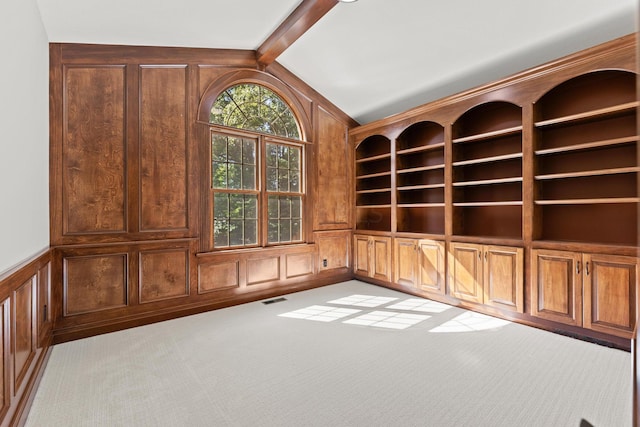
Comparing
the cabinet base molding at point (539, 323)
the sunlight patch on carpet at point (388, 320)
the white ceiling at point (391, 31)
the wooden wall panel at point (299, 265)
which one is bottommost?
the sunlight patch on carpet at point (388, 320)

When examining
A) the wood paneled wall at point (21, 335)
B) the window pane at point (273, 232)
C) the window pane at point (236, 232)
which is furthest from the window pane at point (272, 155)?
the wood paneled wall at point (21, 335)

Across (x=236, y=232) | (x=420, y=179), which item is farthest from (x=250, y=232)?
(x=420, y=179)

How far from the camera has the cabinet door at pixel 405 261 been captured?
4262mm

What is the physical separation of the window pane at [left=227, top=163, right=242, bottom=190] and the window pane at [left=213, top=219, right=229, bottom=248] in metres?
0.46

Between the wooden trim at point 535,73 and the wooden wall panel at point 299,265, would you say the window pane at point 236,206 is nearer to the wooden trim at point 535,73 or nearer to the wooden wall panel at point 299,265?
the wooden wall panel at point 299,265

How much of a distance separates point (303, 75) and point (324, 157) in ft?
4.10

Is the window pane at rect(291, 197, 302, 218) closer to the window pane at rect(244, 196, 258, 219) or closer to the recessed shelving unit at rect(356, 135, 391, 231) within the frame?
the window pane at rect(244, 196, 258, 219)

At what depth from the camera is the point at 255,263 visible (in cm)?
407

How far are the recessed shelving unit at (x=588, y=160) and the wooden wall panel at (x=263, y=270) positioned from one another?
10.3 feet

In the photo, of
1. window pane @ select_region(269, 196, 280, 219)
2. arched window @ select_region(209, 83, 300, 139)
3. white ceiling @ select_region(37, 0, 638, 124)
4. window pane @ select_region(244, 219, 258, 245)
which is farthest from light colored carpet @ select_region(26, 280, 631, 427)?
white ceiling @ select_region(37, 0, 638, 124)

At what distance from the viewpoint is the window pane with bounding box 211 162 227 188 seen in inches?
148

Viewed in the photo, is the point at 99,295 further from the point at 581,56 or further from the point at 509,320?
the point at 581,56

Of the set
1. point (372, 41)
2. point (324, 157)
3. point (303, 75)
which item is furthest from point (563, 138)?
point (303, 75)

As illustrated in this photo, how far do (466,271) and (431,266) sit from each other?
0.47m
